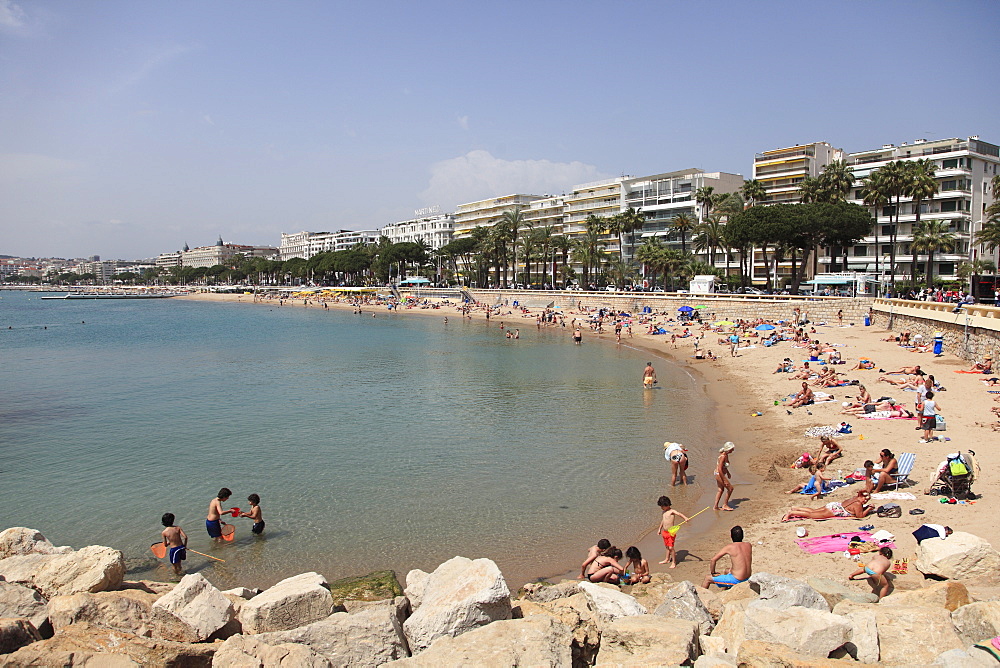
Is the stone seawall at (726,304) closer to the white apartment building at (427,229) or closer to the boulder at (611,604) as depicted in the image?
the boulder at (611,604)

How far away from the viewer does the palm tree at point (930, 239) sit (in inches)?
1978

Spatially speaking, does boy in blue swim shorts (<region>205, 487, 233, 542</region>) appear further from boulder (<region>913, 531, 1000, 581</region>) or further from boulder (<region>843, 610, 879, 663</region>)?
boulder (<region>913, 531, 1000, 581</region>)

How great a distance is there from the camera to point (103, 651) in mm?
5348

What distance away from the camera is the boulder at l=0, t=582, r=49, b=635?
6012 mm

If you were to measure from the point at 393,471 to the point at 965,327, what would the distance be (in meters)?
23.1

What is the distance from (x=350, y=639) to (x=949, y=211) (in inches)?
2781

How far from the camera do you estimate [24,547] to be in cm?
835

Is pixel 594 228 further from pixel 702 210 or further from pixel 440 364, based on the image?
pixel 440 364

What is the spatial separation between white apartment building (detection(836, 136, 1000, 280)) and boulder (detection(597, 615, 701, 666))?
60.8 meters

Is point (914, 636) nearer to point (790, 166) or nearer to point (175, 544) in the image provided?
point (175, 544)

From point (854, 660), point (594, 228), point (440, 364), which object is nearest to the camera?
point (854, 660)

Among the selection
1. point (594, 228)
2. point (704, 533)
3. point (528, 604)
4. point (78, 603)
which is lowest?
point (704, 533)

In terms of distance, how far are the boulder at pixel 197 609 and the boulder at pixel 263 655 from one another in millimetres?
708

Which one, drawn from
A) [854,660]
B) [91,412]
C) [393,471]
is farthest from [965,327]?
[91,412]
